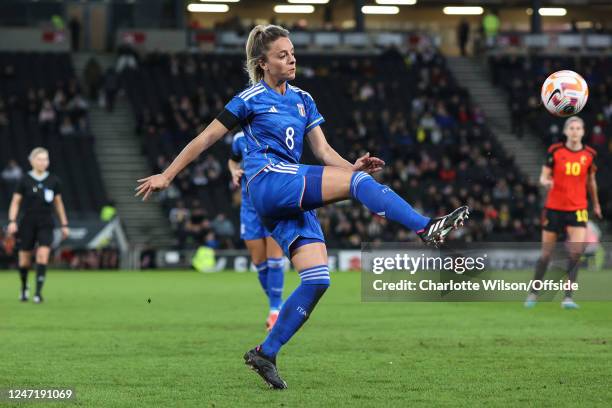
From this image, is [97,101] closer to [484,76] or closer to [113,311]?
[484,76]

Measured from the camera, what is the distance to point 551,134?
39.1m

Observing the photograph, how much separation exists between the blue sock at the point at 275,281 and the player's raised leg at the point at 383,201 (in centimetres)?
513

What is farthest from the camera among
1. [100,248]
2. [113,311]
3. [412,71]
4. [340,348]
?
[412,71]

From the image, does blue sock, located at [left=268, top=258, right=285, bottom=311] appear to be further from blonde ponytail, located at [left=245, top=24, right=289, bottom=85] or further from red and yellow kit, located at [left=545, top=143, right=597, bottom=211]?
blonde ponytail, located at [left=245, top=24, right=289, bottom=85]

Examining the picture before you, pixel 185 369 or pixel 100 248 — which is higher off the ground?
pixel 185 369

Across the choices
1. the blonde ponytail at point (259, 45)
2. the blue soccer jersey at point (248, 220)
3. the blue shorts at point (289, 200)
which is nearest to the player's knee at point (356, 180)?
the blue shorts at point (289, 200)

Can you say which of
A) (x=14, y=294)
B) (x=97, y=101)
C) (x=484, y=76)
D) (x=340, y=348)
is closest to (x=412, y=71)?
(x=484, y=76)

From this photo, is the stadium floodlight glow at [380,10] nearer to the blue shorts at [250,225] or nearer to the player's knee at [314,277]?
the blue shorts at [250,225]

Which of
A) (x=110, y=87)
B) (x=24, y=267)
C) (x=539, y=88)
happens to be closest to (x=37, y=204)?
(x=24, y=267)

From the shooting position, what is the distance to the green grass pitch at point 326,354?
7.12 meters

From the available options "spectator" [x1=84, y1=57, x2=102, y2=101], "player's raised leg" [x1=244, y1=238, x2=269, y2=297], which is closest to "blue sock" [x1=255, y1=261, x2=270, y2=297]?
"player's raised leg" [x1=244, y1=238, x2=269, y2=297]

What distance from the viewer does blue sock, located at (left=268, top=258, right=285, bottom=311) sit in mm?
12227

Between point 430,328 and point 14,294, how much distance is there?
9.32m

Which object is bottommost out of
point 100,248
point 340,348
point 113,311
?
point 100,248
